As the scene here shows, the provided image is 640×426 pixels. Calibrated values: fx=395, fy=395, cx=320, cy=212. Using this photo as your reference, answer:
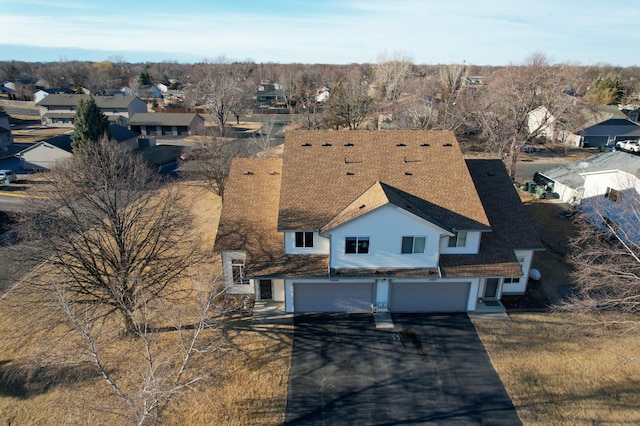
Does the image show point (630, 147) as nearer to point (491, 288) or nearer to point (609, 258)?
point (609, 258)

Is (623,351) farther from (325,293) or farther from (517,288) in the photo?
(325,293)

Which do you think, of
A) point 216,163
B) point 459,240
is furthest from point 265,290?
point 216,163

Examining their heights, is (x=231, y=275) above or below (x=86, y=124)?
below

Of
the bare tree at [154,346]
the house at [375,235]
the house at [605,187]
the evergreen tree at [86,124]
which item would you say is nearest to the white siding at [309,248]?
the house at [375,235]

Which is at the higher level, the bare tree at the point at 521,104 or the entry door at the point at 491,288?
the bare tree at the point at 521,104

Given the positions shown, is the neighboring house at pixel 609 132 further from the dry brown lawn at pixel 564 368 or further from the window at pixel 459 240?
the window at pixel 459 240

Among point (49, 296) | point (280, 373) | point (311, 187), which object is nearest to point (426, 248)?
point (311, 187)
